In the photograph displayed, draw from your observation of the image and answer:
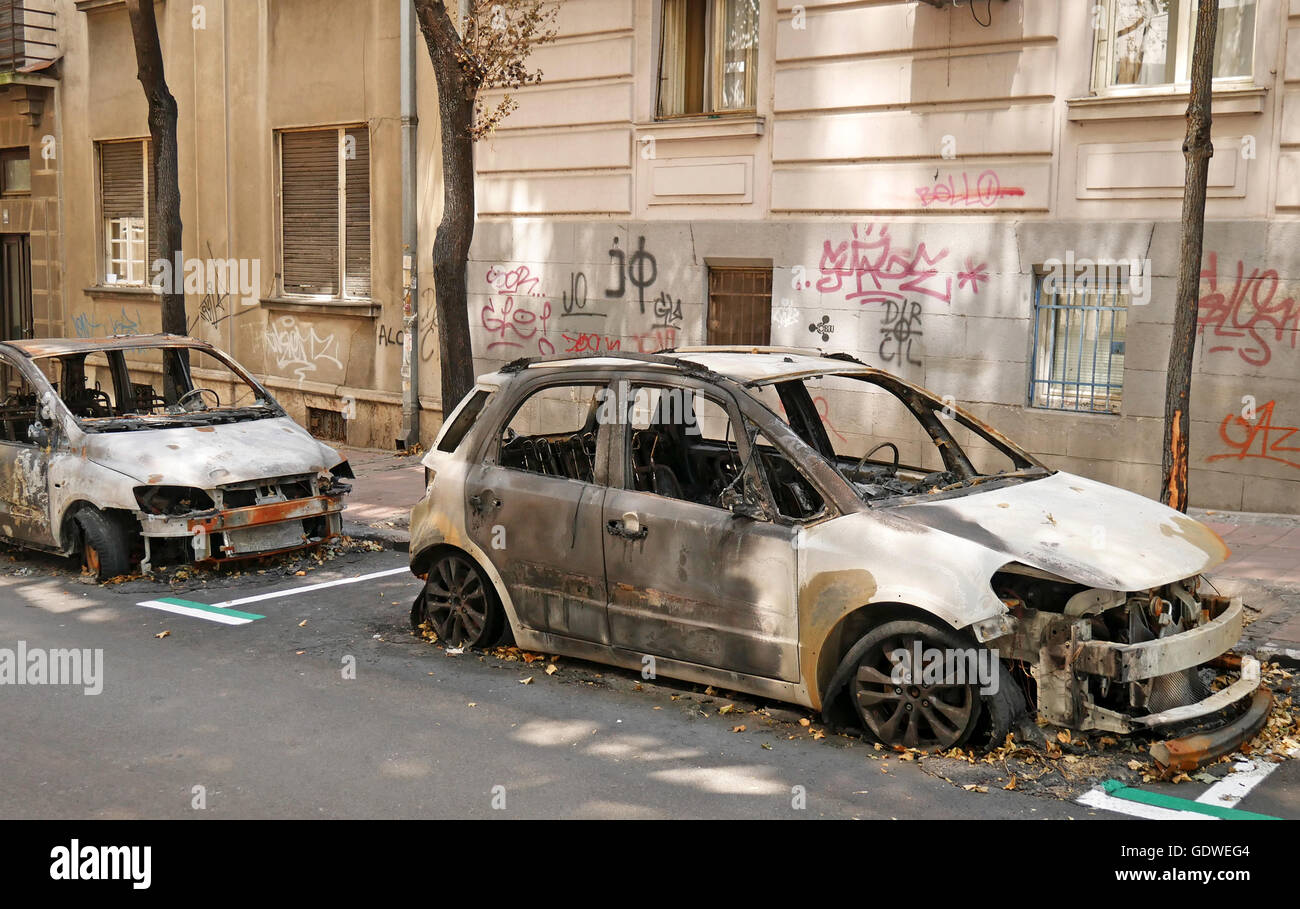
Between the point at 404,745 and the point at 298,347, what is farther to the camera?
the point at 298,347

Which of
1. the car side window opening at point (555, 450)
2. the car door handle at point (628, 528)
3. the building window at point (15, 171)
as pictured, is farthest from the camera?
the building window at point (15, 171)

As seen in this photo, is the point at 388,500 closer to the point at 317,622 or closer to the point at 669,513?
the point at 317,622

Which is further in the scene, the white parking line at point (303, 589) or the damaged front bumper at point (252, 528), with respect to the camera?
the damaged front bumper at point (252, 528)

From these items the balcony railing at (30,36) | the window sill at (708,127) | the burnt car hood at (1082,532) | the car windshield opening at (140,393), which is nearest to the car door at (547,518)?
the burnt car hood at (1082,532)

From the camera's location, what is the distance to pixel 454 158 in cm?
1099

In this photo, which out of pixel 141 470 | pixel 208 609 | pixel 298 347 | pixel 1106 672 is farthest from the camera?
pixel 298 347

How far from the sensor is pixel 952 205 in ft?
39.9

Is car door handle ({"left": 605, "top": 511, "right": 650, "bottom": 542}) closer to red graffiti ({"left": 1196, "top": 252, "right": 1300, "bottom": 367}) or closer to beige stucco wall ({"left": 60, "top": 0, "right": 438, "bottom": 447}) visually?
red graffiti ({"left": 1196, "top": 252, "right": 1300, "bottom": 367})

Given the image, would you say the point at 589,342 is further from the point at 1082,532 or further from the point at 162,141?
the point at 1082,532

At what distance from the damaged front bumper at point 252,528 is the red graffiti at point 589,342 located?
524 centimetres

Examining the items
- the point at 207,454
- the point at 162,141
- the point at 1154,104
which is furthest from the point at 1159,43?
the point at 162,141

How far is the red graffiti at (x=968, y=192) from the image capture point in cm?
1190

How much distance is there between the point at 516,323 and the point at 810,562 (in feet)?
34.0

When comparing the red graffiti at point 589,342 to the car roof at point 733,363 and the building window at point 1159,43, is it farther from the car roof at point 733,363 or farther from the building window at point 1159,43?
the car roof at point 733,363
